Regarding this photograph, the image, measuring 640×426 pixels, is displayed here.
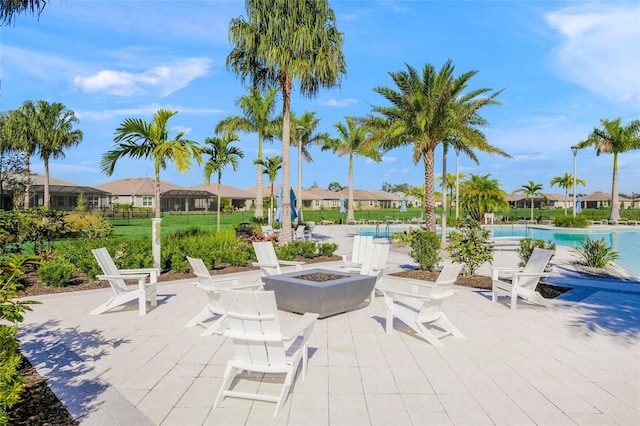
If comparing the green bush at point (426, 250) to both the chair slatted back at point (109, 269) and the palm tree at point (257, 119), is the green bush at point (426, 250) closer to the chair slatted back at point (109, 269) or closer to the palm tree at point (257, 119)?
the chair slatted back at point (109, 269)

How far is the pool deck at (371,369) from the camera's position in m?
3.36

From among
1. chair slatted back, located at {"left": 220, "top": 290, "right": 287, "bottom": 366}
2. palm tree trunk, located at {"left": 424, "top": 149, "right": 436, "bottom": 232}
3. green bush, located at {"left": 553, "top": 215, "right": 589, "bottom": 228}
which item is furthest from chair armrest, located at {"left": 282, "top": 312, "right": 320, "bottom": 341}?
green bush, located at {"left": 553, "top": 215, "right": 589, "bottom": 228}

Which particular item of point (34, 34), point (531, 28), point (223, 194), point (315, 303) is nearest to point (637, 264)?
point (531, 28)

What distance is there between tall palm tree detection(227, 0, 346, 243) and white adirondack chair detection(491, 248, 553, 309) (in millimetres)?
7868

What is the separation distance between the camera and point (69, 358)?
467 centimetres

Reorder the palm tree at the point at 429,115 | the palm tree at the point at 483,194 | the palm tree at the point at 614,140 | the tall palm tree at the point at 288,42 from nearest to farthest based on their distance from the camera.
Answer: the tall palm tree at the point at 288,42 < the palm tree at the point at 429,115 < the palm tree at the point at 614,140 < the palm tree at the point at 483,194

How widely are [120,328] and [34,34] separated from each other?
4952 mm

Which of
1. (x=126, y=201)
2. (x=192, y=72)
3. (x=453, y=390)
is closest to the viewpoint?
(x=453, y=390)

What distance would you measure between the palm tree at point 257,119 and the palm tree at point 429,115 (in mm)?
12264

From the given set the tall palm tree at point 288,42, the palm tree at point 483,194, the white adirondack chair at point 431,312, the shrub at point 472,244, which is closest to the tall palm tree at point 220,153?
the tall palm tree at point 288,42

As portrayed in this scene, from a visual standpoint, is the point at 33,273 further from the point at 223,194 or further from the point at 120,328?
the point at 223,194

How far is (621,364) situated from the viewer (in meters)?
4.51

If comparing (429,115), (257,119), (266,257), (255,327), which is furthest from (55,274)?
(257,119)

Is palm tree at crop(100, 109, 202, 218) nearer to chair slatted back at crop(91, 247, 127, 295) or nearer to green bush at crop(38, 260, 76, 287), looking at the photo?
green bush at crop(38, 260, 76, 287)
